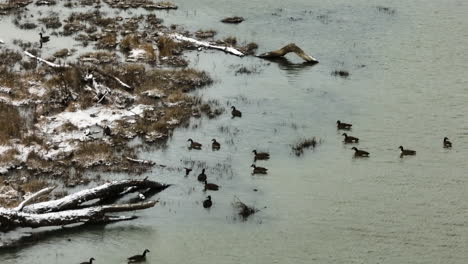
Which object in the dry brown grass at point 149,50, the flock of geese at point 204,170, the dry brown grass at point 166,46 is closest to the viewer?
the flock of geese at point 204,170

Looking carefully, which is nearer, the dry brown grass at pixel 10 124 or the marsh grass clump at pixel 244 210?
the marsh grass clump at pixel 244 210

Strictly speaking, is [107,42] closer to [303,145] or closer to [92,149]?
[92,149]

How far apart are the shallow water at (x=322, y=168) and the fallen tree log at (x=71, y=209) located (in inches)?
25.2

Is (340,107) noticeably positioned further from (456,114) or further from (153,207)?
(153,207)

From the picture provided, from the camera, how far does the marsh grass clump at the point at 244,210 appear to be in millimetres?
30109

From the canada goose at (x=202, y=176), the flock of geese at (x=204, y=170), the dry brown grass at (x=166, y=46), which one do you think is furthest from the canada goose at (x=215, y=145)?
the dry brown grass at (x=166, y=46)

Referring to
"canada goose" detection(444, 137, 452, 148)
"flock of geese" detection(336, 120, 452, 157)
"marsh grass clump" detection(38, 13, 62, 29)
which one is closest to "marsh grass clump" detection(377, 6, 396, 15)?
"flock of geese" detection(336, 120, 452, 157)

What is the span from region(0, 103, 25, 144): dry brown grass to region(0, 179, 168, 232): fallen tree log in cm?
798

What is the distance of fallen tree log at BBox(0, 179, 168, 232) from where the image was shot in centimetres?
2769

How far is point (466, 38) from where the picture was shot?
5878cm

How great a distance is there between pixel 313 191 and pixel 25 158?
50.4 feet

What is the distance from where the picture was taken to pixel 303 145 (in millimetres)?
37688

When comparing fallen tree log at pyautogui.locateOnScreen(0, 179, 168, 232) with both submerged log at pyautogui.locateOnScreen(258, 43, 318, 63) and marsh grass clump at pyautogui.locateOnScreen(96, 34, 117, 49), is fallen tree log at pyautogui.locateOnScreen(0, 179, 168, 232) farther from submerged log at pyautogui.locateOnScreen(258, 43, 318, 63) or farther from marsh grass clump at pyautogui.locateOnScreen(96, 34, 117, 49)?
marsh grass clump at pyautogui.locateOnScreen(96, 34, 117, 49)

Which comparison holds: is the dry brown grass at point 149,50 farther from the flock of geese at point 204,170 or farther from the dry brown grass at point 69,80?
the flock of geese at point 204,170
